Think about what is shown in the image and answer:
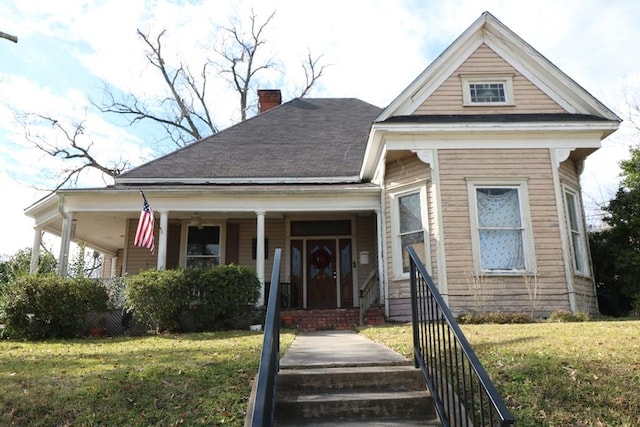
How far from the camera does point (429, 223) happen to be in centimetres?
1002

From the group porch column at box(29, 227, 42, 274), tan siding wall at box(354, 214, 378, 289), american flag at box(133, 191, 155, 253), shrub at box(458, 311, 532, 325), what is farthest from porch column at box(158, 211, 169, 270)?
shrub at box(458, 311, 532, 325)

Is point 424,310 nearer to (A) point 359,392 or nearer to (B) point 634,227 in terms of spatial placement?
(A) point 359,392

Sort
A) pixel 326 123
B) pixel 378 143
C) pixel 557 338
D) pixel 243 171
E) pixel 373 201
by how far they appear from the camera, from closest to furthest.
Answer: pixel 557 338 → pixel 378 143 → pixel 373 201 → pixel 243 171 → pixel 326 123

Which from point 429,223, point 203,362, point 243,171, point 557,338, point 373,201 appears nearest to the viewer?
point 203,362

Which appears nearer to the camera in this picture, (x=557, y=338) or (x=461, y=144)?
(x=557, y=338)

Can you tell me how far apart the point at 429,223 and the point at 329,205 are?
104 inches

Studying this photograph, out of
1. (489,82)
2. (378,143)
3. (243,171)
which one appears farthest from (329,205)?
(489,82)

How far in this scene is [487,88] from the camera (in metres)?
11.1

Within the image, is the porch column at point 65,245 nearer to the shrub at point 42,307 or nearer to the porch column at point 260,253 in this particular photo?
the shrub at point 42,307

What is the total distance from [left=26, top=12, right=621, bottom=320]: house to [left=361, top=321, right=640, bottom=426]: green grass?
12.3ft

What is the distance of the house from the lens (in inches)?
384

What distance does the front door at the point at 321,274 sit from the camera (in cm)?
1338

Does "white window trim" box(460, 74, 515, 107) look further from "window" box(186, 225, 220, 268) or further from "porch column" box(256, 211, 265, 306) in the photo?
"window" box(186, 225, 220, 268)

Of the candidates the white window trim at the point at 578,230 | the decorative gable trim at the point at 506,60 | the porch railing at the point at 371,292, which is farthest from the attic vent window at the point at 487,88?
the porch railing at the point at 371,292
